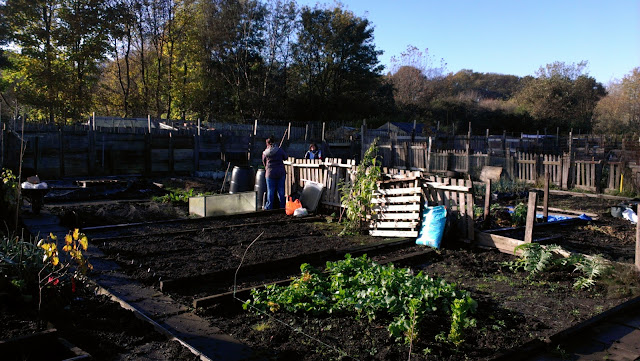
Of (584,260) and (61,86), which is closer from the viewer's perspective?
(584,260)

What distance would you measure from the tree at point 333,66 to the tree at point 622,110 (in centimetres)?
2083

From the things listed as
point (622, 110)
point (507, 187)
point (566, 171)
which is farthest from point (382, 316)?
point (622, 110)

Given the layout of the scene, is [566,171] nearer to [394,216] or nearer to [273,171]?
[394,216]

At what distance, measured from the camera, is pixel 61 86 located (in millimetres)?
26781

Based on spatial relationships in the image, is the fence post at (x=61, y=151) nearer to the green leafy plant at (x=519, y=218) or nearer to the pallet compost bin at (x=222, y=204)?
the pallet compost bin at (x=222, y=204)

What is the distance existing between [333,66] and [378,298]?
40.8 meters

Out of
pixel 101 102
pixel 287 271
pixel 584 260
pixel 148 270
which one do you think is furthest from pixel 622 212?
pixel 101 102

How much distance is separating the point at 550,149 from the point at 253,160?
55.7ft

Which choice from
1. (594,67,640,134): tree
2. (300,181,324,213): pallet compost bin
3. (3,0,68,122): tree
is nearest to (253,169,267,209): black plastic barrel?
(300,181,324,213): pallet compost bin

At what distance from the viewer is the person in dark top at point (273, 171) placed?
33.9 ft

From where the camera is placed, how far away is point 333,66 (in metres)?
43.1

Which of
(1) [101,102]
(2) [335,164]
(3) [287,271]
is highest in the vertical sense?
(1) [101,102]

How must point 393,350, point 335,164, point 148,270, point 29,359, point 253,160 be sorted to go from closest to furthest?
point 29,359, point 393,350, point 148,270, point 335,164, point 253,160

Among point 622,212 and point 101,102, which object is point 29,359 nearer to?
point 622,212
